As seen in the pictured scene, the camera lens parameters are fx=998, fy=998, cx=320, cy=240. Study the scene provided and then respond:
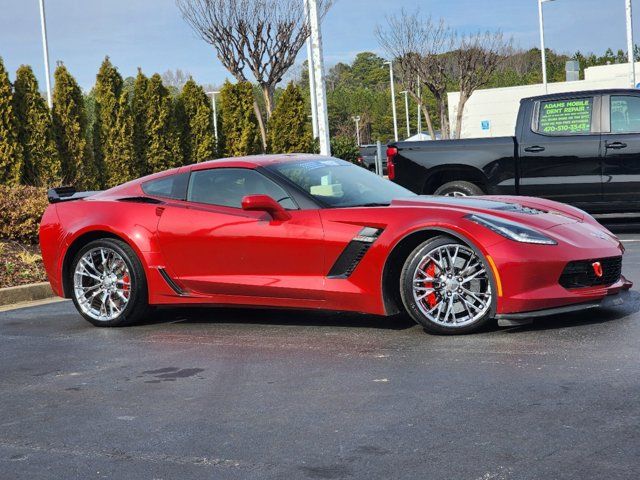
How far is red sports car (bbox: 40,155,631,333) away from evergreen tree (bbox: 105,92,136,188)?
11220 mm

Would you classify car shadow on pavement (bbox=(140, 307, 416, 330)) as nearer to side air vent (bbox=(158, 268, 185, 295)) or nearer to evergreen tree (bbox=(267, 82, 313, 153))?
side air vent (bbox=(158, 268, 185, 295))

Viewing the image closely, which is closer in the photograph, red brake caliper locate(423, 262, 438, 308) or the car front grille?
the car front grille

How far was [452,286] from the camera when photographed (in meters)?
6.60

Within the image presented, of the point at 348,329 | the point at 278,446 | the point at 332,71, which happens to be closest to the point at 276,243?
the point at 348,329

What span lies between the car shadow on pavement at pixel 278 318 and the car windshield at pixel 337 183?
89cm

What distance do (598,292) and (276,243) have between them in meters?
2.24

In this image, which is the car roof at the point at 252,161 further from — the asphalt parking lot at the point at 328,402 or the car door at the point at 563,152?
the car door at the point at 563,152

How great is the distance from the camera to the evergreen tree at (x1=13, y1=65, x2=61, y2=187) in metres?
16.7

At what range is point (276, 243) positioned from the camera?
281 inches

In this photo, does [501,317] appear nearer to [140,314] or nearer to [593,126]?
[140,314]

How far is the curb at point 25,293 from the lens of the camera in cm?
1015

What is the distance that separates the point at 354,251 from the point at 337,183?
82 centimetres

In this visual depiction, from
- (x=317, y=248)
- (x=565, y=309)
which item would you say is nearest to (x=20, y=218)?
(x=317, y=248)

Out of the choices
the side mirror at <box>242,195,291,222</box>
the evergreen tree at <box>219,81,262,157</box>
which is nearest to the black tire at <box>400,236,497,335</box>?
the side mirror at <box>242,195,291,222</box>
